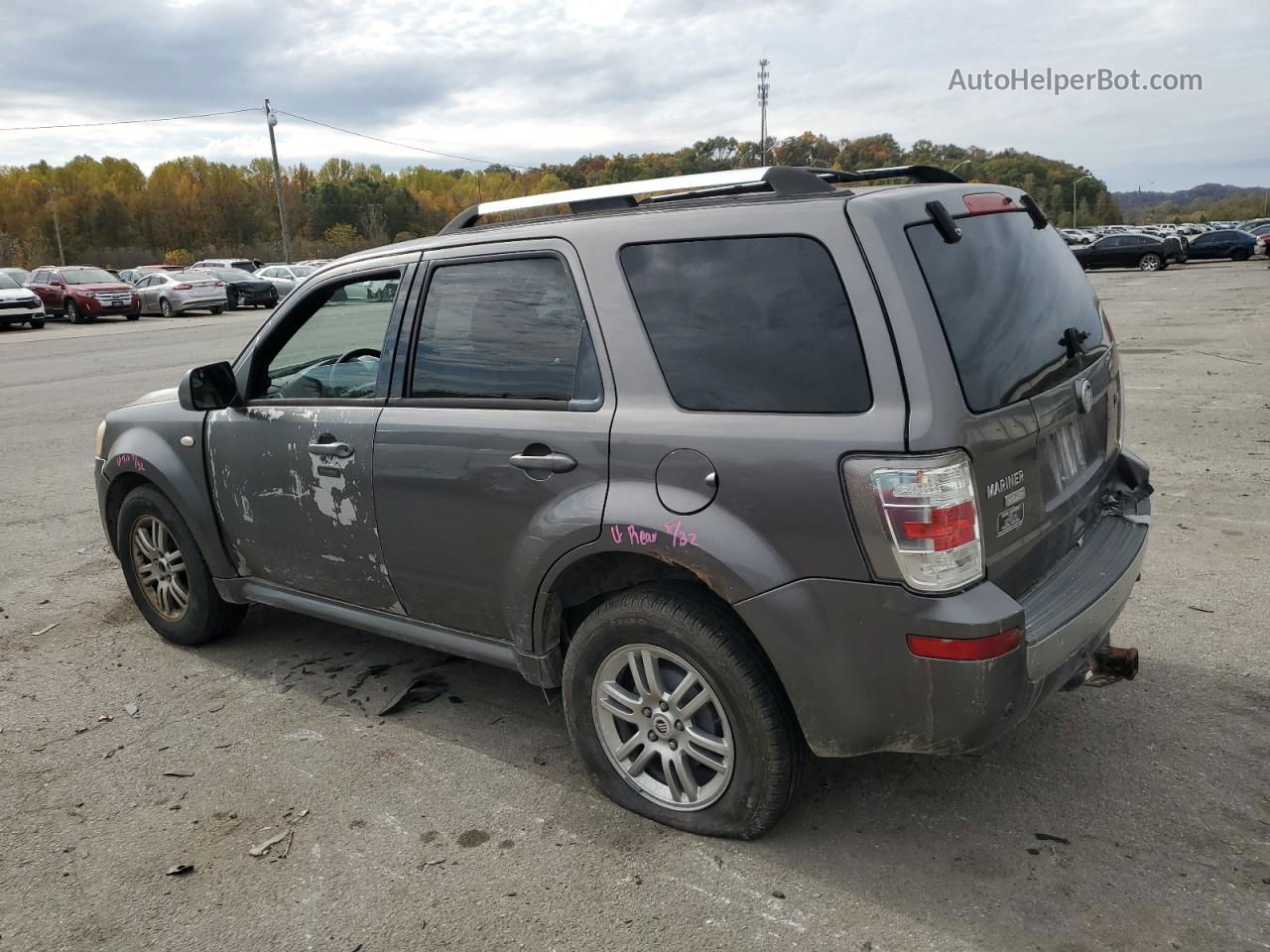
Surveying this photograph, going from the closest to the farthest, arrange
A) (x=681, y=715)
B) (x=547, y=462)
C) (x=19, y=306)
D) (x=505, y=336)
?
(x=681, y=715), (x=547, y=462), (x=505, y=336), (x=19, y=306)

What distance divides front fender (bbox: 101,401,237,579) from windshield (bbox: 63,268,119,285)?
100 ft

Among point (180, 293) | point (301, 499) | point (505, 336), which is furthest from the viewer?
point (180, 293)

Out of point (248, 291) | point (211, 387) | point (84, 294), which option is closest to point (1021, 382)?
point (211, 387)

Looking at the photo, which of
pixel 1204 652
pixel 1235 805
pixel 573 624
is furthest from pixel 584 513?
pixel 1204 652

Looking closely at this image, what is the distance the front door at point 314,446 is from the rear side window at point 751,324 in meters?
1.23

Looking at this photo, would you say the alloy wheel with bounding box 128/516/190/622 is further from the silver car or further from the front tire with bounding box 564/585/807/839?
the silver car

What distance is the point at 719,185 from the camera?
10.1 ft

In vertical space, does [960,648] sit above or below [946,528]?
below

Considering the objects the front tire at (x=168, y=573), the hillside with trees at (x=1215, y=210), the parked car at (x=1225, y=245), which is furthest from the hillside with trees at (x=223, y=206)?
the front tire at (x=168, y=573)

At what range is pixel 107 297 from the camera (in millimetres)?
30422

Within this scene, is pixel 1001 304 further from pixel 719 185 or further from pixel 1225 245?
pixel 1225 245

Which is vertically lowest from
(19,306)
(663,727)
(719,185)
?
(663,727)

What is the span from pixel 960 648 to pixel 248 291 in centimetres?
3748

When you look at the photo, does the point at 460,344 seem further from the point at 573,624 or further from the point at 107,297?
the point at 107,297
